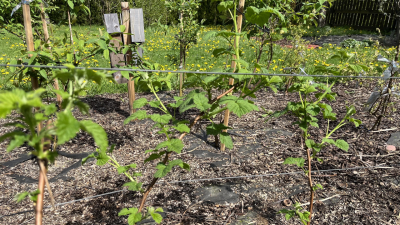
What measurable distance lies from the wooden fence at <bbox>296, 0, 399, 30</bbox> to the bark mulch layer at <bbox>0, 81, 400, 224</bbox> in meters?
9.97

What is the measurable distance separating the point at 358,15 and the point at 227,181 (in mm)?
12574

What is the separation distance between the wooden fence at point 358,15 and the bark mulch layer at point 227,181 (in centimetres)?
997

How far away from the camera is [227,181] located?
2.09 meters

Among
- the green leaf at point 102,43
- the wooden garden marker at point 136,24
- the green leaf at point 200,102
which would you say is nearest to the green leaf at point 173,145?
the green leaf at point 200,102

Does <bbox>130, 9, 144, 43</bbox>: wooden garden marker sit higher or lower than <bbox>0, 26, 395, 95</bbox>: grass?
higher

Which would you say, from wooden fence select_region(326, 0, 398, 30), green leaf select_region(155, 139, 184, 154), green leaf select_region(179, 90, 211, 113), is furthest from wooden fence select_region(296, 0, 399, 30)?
green leaf select_region(155, 139, 184, 154)

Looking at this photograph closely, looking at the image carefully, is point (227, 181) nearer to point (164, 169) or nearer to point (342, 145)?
point (342, 145)

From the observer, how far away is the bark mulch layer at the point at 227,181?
1759mm

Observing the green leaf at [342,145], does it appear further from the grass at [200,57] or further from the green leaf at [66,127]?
the grass at [200,57]

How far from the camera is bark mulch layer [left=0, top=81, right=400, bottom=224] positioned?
5.77 feet

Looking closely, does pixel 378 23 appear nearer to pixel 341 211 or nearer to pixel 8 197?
pixel 341 211

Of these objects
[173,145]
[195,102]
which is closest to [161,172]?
[173,145]

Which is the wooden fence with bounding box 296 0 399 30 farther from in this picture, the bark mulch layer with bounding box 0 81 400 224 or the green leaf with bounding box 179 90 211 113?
the green leaf with bounding box 179 90 211 113

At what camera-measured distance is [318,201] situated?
74.4 inches
